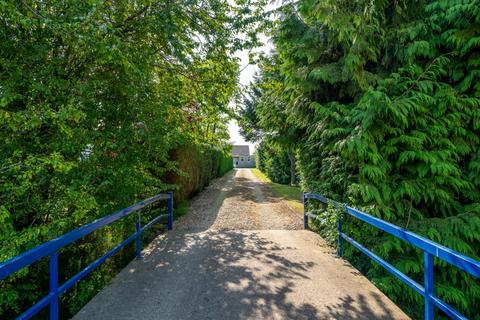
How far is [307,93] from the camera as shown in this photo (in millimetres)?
5742

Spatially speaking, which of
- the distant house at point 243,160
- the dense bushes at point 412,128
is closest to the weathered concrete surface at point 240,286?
the dense bushes at point 412,128

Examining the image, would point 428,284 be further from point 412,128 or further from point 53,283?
point 53,283

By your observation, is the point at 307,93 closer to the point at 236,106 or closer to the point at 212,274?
the point at 236,106

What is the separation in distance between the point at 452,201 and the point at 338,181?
6.07 ft

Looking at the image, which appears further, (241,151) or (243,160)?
(241,151)

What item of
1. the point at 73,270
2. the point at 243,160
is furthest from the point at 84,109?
the point at 243,160

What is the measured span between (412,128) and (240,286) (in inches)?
151

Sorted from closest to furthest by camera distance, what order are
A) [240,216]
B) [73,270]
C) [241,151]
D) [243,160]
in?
[73,270] < [240,216] < [243,160] < [241,151]

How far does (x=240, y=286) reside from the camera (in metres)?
3.49

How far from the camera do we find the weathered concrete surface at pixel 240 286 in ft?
9.52

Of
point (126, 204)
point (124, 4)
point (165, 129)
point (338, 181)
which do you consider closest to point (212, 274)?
point (126, 204)

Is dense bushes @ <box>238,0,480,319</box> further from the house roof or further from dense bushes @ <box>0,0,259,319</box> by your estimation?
the house roof

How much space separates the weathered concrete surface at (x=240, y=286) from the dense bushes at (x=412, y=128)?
2.85 feet

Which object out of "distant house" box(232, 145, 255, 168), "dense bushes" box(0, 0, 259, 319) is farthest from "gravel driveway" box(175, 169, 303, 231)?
"distant house" box(232, 145, 255, 168)
